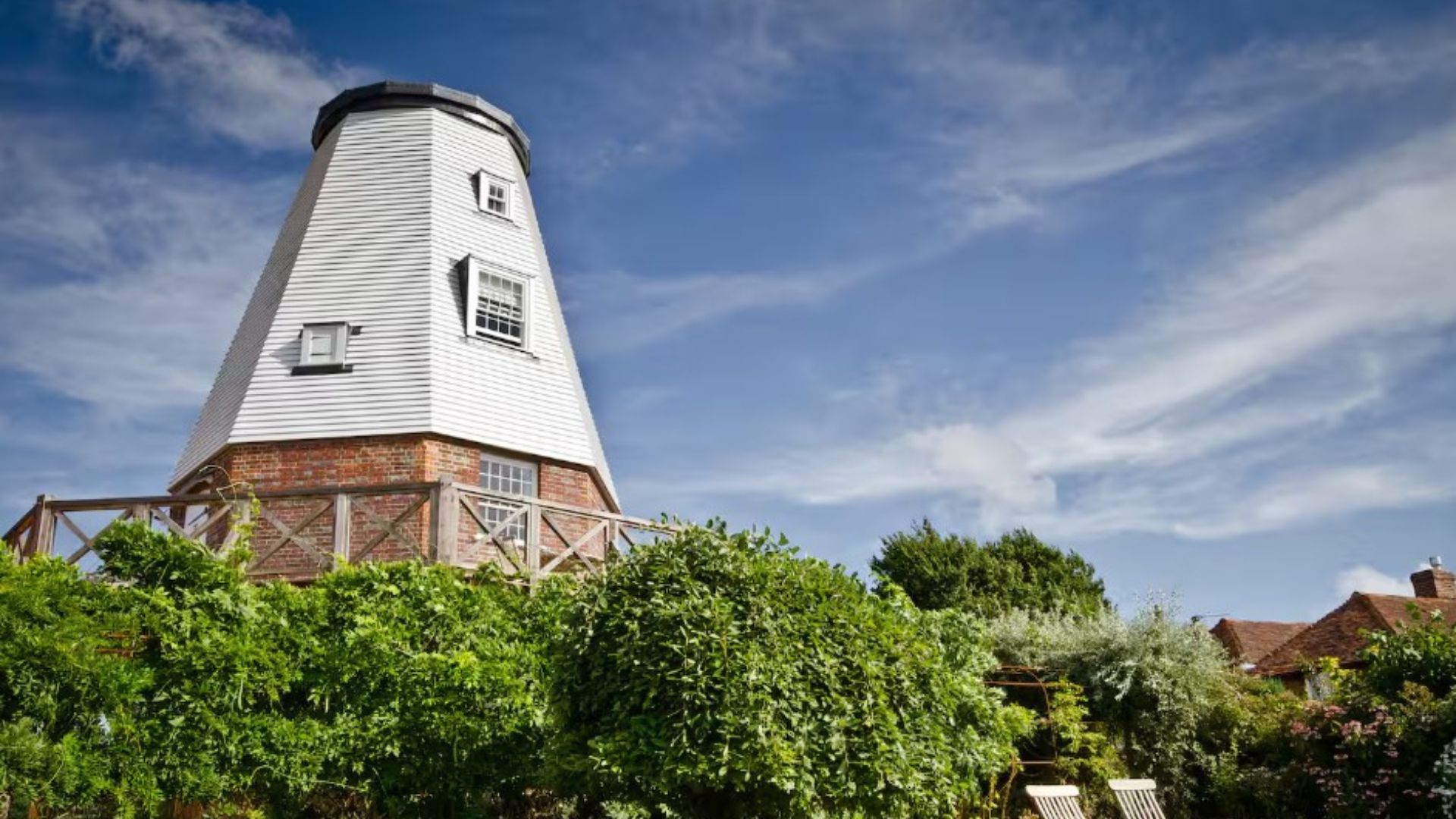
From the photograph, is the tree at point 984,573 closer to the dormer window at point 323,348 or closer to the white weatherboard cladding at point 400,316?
the white weatherboard cladding at point 400,316

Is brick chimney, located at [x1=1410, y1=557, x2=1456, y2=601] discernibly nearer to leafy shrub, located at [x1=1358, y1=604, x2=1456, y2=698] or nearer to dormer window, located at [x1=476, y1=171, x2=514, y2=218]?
leafy shrub, located at [x1=1358, y1=604, x2=1456, y2=698]

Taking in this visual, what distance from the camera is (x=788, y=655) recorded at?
796 centimetres

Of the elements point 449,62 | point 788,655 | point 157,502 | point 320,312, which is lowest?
point 788,655

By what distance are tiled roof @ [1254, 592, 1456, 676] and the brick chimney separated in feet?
1.37

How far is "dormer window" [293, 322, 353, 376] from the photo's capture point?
54.9ft

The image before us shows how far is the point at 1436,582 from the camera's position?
28281 mm

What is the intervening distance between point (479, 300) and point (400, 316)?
139cm

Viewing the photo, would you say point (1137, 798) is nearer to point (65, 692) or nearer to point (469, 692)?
point (469, 692)

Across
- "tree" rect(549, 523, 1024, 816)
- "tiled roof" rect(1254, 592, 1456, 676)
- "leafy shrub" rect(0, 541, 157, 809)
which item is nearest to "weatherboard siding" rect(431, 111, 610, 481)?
"leafy shrub" rect(0, 541, 157, 809)

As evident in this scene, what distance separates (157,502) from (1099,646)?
11.7 m

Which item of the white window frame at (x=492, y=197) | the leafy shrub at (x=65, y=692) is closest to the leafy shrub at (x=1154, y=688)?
the leafy shrub at (x=65, y=692)

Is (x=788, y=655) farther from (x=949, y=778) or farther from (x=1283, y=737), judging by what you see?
(x=1283, y=737)

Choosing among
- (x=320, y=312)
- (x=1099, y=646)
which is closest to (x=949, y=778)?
(x=1099, y=646)

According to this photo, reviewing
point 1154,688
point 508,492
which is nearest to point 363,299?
point 508,492
